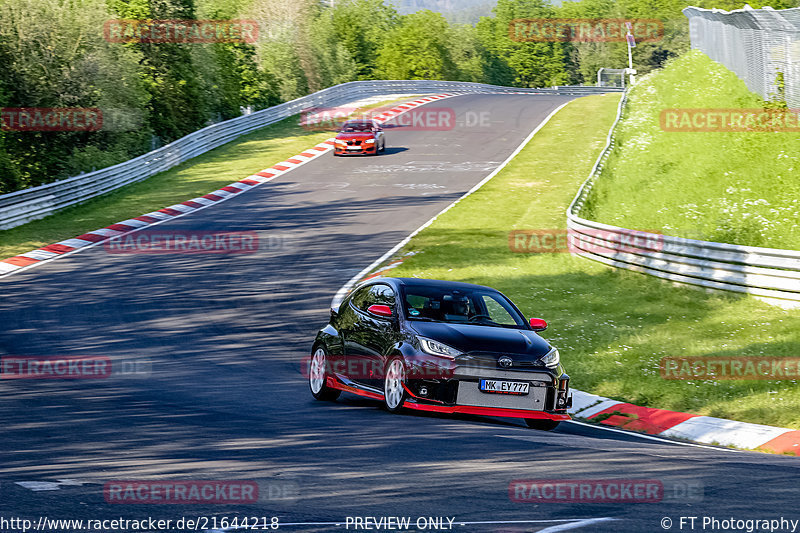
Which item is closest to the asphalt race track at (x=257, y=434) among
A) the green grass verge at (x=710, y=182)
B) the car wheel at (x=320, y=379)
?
the car wheel at (x=320, y=379)

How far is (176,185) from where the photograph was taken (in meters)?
33.2

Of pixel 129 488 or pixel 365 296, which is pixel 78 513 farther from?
pixel 365 296

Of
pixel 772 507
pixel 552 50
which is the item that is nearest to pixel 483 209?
pixel 772 507

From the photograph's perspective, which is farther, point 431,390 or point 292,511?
point 431,390

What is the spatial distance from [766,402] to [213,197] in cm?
2241

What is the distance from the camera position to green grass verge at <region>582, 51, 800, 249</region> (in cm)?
2069

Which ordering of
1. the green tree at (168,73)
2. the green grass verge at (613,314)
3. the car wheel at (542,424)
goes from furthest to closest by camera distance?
the green tree at (168,73) < the green grass verge at (613,314) < the car wheel at (542,424)

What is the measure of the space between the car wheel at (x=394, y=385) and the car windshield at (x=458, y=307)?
25.1 inches

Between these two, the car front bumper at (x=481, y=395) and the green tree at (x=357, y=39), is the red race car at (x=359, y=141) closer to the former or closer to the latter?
the car front bumper at (x=481, y=395)

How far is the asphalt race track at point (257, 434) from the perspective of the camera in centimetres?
656

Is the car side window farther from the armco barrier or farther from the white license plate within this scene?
the armco barrier

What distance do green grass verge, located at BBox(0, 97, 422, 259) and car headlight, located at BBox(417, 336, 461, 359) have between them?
52.3ft

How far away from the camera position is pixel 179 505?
6578 mm

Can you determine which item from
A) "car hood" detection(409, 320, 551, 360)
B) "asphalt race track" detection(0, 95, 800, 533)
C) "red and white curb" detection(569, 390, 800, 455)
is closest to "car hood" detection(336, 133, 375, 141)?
"asphalt race track" detection(0, 95, 800, 533)
